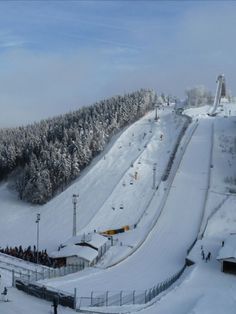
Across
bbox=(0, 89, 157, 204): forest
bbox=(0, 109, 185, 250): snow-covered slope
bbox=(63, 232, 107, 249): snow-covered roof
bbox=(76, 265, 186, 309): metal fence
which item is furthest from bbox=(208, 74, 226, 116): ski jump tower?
bbox=(76, 265, 186, 309): metal fence

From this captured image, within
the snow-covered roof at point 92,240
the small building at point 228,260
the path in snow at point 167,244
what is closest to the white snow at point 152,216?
the path in snow at point 167,244

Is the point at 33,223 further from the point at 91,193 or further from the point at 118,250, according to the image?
the point at 118,250

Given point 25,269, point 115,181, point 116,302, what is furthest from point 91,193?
point 116,302

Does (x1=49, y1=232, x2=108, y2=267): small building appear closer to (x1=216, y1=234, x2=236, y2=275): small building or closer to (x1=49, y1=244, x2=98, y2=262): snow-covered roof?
(x1=49, y1=244, x2=98, y2=262): snow-covered roof

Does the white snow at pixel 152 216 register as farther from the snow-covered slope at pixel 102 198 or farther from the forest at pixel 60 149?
the forest at pixel 60 149

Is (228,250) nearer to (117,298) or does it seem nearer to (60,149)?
(117,298)
